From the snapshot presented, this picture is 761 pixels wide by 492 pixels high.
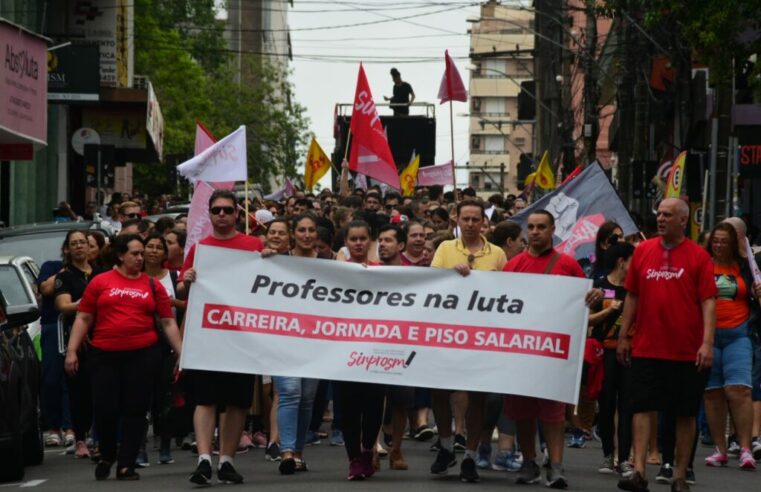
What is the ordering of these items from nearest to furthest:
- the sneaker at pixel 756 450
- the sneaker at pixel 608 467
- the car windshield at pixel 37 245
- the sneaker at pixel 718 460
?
1. the sneaker at pixel 608 467
2. the sneaker at pixel 718 460
3. the sneaker at pixel 756 450
4. the car windshield at pixel 37 245

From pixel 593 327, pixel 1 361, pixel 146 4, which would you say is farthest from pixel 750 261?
pixel 146 4

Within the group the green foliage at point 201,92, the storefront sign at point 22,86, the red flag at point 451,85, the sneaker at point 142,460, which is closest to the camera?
the sneaker at point 142,460

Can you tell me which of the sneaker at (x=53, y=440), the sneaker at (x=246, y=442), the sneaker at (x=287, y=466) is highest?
the sneaker at (x=287, y=466)

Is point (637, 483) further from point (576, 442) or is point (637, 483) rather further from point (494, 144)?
point (494, 144)

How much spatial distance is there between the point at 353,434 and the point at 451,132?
793cm

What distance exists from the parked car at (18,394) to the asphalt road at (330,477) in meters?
0.16

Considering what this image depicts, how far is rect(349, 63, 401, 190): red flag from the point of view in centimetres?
2381

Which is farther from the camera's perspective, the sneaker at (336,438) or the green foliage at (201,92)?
the green foliage at (201,92)

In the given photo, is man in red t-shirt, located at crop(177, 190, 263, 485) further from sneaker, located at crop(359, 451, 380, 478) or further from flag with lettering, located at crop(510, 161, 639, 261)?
flag with lettering, located at crop(510, 161, 639, 261)

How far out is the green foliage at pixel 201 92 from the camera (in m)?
72.2

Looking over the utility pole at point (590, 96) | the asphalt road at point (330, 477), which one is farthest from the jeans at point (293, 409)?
the utility pole at point (590, 96)

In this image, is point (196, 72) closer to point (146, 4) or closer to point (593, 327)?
point (146, 4)

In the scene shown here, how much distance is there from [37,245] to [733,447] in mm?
7060

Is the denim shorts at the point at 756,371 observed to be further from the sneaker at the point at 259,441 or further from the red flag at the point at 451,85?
the red flag at the point at 451,85
